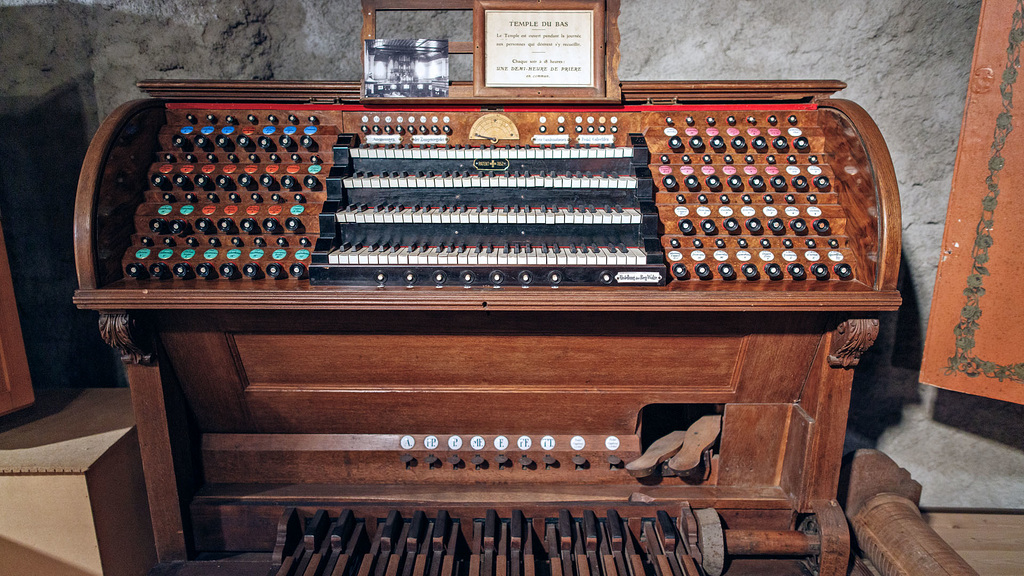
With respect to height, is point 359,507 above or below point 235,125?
below

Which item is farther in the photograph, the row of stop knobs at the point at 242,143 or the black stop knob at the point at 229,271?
the row of stop knobs at the point at 242,143

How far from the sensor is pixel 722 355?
6.47 feet

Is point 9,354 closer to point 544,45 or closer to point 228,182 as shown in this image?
point 228,182

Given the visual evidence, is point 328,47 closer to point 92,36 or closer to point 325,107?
point 325,107

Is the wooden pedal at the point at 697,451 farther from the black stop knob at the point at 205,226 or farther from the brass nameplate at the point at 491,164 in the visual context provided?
the black stop knob at the point at 205,226

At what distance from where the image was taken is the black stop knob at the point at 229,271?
5.86ft

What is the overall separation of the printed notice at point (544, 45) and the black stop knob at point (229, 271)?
1141 mm

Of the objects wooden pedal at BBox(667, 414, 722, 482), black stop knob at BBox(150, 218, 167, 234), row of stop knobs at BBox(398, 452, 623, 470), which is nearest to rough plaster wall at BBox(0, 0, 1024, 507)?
black stop knob at BBox(150, 218, 167, 234)

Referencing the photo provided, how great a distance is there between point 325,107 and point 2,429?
1866 millimetres

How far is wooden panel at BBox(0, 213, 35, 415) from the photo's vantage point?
218 cm

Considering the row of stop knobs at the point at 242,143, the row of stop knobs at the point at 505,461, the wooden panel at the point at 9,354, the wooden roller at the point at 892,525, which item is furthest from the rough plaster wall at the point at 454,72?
the row of stop knobs at the point at 505,461

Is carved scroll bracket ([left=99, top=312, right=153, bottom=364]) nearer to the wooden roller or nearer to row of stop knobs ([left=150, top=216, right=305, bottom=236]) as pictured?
row of stop knobs ([left=150, top=216, right=305, bottom=236])

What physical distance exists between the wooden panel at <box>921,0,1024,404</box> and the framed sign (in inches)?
57.2

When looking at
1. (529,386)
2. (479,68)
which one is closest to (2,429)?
(529,386)
